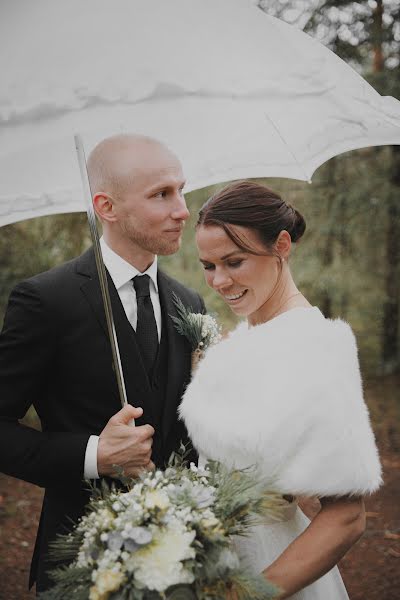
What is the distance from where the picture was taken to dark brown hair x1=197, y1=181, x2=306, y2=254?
2512mm

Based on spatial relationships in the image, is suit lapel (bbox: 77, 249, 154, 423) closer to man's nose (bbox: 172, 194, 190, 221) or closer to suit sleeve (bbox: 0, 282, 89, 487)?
suit sleeve (bbox: 0, 282, 89, 487)

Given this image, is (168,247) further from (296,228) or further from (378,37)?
(378,37)

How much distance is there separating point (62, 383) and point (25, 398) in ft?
0.60

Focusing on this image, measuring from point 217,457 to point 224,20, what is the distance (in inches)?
73.6

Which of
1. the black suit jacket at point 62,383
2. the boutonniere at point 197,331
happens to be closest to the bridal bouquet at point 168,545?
the black suit jacket at point 62,383

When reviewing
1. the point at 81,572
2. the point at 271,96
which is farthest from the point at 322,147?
the point at 81,572

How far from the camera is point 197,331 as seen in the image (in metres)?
2.83

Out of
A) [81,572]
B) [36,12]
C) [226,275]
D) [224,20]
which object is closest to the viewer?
[81,572]

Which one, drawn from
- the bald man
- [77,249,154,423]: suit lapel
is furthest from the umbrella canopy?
[77,249,154,423]: suit lapel

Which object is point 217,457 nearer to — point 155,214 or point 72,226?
point 155,214

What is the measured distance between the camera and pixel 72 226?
24.5 ft

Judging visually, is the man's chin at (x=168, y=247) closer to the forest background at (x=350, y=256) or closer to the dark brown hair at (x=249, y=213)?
→ the dark brown hair at (x=249, y=213)

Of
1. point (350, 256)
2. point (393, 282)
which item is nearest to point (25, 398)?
point (350, 256)

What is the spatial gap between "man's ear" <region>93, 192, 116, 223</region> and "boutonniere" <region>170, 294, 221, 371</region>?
2.01 ft
